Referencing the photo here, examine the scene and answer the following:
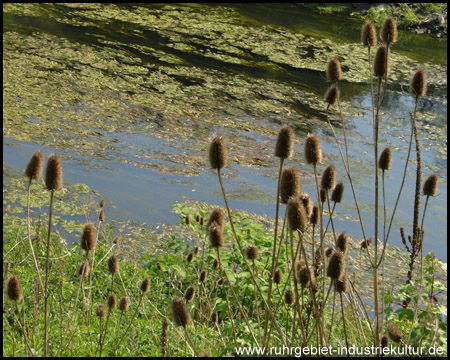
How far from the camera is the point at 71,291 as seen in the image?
11.4 feet

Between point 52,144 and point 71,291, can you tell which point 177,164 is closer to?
point 52,144

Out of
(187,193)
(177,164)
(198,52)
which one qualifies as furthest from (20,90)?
(198,52)

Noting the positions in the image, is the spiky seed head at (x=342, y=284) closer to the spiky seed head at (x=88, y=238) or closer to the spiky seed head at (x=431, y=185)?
the spiky seed head at (x=431, y=185)

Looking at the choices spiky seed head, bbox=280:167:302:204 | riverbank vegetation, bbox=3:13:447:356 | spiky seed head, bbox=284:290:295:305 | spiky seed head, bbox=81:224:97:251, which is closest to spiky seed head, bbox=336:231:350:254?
riverbank vegetation, bbox=3:13:447:356

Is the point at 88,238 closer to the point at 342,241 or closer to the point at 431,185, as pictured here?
the point at 342,241

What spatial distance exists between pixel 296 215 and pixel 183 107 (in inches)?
245

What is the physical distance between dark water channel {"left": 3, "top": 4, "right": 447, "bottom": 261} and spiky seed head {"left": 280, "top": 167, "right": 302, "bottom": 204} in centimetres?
324

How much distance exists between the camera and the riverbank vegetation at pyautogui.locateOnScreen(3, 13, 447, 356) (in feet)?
6.20

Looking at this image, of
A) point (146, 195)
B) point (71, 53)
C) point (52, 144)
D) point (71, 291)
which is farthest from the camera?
point (71, 53)

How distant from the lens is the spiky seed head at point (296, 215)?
5.69ft

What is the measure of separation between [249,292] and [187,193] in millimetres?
2216

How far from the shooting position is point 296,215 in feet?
5.70

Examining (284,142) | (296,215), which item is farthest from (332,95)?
(296,215)

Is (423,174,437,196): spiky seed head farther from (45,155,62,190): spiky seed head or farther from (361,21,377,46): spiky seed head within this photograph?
(45,155,62,190): spiky seed head
